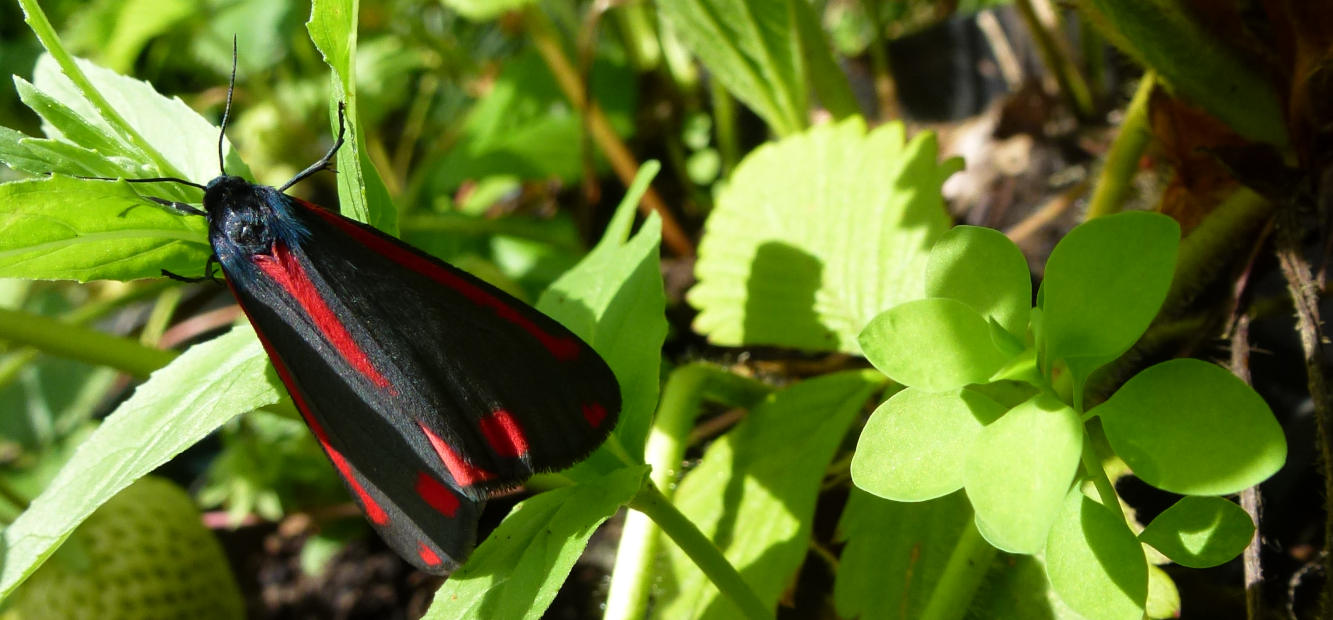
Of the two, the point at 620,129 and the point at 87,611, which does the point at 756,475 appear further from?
the point at 620,129

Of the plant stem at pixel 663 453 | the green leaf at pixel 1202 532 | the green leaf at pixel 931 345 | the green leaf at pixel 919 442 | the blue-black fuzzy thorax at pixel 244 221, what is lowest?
the plant stem at pixel 663 453

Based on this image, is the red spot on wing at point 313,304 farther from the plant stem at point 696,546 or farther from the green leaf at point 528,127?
the green leaf at point 528,127

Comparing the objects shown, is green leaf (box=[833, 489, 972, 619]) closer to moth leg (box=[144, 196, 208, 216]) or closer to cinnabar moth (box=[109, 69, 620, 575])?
cinnabar moth (box=[109, 69, 620, 575])

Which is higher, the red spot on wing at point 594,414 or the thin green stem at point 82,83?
the thin green stem at point 82,83

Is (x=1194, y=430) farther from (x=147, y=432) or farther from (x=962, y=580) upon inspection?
(x=147, y=432)

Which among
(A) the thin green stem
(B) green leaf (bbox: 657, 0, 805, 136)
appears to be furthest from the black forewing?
(B) green leaf (bbox: 657, 0, 805, 136)

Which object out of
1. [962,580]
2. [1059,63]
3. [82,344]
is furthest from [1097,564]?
[1059,63]

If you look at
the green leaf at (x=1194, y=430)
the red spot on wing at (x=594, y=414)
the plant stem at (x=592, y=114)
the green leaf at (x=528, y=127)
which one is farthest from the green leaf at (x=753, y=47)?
the green leaf at (x=1194, y=430)

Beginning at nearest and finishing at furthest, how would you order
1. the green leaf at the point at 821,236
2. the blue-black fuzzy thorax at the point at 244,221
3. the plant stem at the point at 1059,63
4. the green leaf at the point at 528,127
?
the blue-black fuzzy thorax at the point at 244,221 < the green leaf at the point at 821,236 < the plant stem at the point at 1059,63 < the green leaf at the point at 528,127
